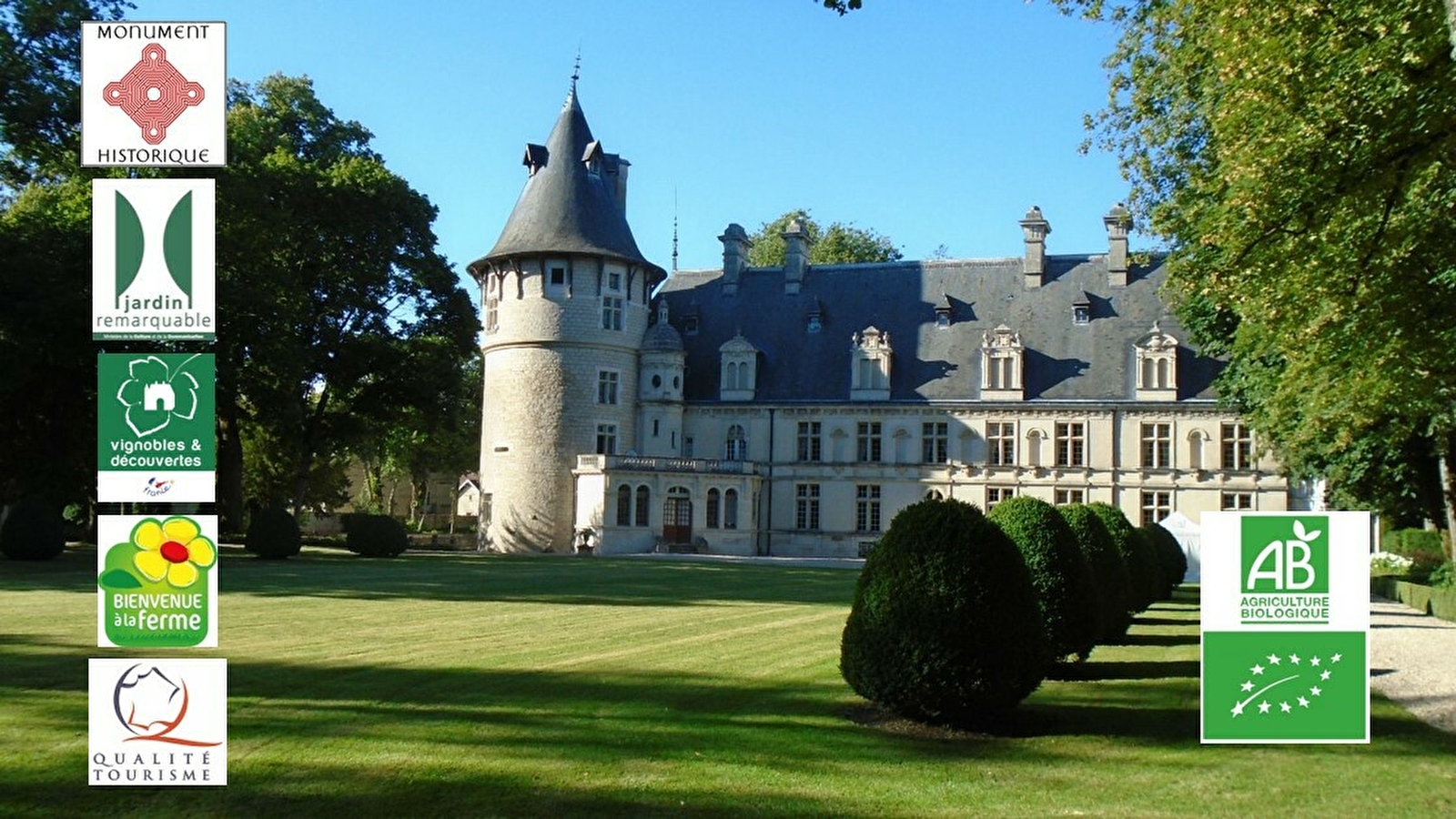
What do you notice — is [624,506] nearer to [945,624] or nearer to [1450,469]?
[1450,469]

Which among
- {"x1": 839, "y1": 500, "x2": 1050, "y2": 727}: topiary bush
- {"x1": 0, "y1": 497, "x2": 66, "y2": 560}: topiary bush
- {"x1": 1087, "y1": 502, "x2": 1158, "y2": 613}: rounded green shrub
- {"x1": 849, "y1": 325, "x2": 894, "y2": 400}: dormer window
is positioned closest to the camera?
{"x1": 839, "y1": 500, "x2": 1050, "y2": 727}: topiary bush

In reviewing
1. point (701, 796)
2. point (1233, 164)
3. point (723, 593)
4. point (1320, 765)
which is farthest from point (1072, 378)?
point (701, 796)

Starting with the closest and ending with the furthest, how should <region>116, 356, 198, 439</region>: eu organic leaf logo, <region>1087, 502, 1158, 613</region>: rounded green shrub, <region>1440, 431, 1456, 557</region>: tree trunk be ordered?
<region>116, 356, 198, 439</region>: eu organic leaf logo
<region>1087, 502, 1158, 613</region>: rounded green shrub
<region>1440, 431, 1456, 557</region>: tree trunk

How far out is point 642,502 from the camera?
45969mm

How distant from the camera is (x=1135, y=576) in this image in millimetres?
18438

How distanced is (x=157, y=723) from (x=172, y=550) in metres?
1.02

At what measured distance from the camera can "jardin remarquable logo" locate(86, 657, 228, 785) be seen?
6949mm

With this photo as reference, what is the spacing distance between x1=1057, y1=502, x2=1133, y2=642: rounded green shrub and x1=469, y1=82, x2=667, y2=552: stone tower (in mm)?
32251

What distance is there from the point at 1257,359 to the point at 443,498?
75585mm

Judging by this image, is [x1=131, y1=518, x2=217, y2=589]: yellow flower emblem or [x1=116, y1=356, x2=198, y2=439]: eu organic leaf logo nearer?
[x1=116, y1=356, x2=198, y2=439]: eu organic leaf logo

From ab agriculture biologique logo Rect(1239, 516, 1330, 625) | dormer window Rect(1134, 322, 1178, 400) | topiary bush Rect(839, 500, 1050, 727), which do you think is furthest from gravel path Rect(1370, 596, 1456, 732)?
dormer window Rect(1134, 322, 1178, 400)

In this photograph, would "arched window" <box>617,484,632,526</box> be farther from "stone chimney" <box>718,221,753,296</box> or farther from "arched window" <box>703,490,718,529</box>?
"stone chimney" <box>718,221,753,296</box>

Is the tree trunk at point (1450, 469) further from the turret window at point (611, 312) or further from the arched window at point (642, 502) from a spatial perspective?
the turret window at point (611, 312)

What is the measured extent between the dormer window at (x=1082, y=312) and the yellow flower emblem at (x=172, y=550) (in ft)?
142
